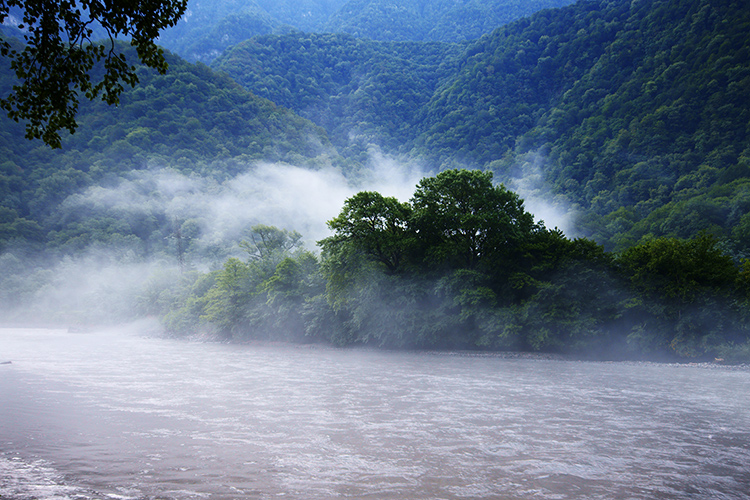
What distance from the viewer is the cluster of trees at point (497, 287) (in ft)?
124

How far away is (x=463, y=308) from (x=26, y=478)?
1445 inches

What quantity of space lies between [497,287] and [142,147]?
14435 centimetres

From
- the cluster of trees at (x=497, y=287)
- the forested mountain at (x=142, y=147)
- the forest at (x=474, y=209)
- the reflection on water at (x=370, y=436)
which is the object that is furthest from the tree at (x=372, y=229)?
the forested mountain at (x=142, y=147)

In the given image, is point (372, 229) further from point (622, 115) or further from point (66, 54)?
point (622, 115)

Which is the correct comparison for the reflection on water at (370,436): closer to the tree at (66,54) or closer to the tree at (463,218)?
the tree at (66,54)

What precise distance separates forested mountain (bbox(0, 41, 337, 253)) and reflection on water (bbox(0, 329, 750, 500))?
11488 cm

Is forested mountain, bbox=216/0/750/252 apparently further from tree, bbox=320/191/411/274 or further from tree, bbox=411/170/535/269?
Result: tree, bbox=320/191/411/274

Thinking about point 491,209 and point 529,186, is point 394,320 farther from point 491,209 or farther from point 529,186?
point 529,186

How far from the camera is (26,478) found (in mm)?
9164

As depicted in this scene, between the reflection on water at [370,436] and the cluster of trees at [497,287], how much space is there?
35.5 ft

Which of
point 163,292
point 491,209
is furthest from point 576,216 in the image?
point 163,292

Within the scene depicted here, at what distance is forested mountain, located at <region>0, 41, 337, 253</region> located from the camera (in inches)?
4828

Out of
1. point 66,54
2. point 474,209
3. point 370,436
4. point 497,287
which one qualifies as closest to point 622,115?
point 474,209

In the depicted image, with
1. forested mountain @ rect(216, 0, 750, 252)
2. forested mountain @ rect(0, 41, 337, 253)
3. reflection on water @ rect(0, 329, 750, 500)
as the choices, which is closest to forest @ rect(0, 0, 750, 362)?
forested mountain @ rect(216, 0, 750, 252)
